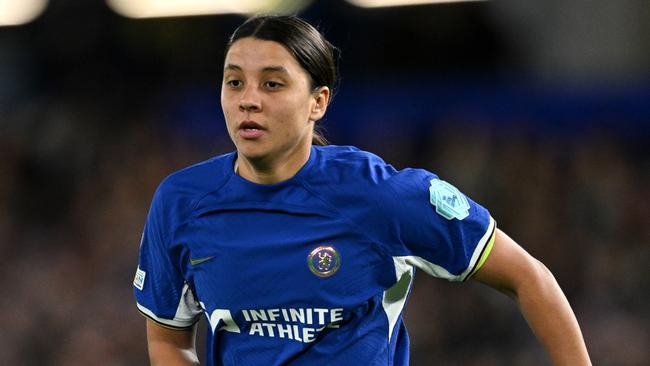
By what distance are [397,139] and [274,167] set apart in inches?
188

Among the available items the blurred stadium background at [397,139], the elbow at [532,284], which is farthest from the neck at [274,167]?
the blurred stadium background at [397,139]

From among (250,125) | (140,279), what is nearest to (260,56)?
(250,125)

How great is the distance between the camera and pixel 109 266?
779 cm

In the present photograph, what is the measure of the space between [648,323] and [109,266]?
3772 mm

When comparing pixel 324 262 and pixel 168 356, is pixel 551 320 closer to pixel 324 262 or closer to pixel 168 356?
pixel 324 262

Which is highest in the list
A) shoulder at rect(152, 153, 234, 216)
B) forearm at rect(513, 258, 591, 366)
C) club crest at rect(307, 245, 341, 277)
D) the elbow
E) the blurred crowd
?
shoulder at rect(152, 153, 234, 216)

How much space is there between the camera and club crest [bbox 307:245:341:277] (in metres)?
2.78

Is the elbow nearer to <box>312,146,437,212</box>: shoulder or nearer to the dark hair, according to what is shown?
<box>312,146,437,212</box>: shoulder

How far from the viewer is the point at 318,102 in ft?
9.64

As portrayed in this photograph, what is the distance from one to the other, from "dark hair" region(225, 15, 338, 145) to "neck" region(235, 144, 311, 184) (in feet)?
0.63

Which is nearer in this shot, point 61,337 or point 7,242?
point 61,337

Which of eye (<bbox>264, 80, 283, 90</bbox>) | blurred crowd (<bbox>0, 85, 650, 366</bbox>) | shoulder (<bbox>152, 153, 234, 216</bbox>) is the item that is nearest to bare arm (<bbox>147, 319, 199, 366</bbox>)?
shoulder (<bbox>152, 153, 234, 216</bbox>)

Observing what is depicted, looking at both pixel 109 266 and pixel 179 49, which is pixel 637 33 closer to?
pixel 179 49

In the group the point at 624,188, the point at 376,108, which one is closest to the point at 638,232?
the point at 624,188
